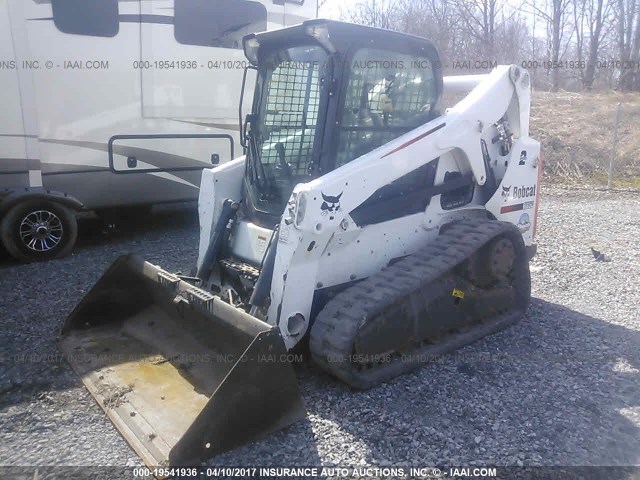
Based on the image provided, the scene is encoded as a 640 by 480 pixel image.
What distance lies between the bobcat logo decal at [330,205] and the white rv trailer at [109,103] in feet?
13.5

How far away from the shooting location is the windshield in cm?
423

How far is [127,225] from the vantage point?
8422mm

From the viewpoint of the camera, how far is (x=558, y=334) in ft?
15.3

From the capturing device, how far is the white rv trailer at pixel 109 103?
6.39 meters

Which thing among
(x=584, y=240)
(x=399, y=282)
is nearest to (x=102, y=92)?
(x=399, y=282)

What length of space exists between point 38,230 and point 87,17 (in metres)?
2.44

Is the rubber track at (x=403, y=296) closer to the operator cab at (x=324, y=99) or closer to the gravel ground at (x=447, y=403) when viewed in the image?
the gravel ground at (x=447, y=403)

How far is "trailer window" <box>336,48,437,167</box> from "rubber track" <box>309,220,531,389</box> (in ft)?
2.88

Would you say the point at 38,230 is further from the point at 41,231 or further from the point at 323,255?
the point at 323,255

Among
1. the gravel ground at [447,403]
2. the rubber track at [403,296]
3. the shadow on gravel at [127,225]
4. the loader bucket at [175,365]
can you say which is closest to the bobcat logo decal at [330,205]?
the rubber track at [403,296]

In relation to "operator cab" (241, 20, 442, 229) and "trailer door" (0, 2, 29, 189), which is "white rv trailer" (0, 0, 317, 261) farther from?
"operator cab" (241, 20, 442, 229)

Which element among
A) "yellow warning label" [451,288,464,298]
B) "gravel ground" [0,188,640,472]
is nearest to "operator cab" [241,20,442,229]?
"yellow warning label" [451,288,464,298]

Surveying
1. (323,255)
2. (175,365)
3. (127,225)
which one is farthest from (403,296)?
(127,225)

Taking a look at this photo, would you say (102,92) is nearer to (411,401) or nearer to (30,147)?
(30,147)
